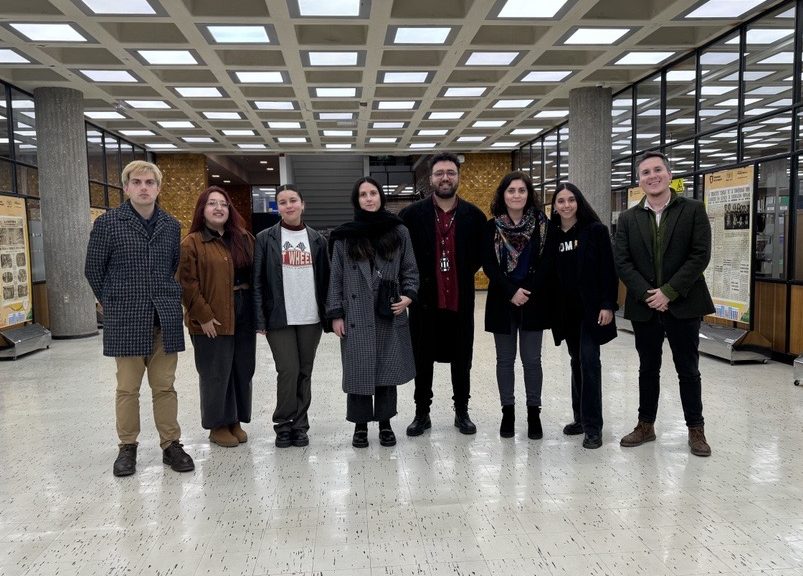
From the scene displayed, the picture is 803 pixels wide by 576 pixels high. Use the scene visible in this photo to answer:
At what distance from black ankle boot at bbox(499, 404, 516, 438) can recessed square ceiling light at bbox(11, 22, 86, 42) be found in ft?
22.1

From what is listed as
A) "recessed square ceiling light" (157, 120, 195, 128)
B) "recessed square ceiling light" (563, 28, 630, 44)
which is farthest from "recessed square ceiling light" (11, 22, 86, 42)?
"recessed square ceiling light" (563, 28, 630, 44)

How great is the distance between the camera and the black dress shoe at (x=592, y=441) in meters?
3.67

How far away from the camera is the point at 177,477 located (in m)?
3.31

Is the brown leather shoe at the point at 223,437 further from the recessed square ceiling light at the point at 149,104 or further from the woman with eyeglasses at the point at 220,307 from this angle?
the recessed square ceiling light at the point at 149,104

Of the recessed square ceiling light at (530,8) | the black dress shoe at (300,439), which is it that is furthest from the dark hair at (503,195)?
the recessed square ceiling light at (530,8)

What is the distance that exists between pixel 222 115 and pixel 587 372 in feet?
32.2

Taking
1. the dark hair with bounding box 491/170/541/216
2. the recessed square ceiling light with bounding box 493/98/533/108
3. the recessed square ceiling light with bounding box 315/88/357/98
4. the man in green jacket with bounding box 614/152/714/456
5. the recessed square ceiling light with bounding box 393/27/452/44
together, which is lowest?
the man in green jacket with bounding box 614/152/714/456

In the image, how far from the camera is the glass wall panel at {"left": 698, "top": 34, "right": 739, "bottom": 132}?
7.37m

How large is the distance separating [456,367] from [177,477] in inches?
74.7

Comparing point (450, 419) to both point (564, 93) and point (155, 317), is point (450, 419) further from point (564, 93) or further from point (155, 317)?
point (564, 93)

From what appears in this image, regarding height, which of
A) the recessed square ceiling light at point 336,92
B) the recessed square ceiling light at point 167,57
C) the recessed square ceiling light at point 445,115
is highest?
the recessed square ceiling light at point 336,92

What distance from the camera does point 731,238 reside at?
7.07 m

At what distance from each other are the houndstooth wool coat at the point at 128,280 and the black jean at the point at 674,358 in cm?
295

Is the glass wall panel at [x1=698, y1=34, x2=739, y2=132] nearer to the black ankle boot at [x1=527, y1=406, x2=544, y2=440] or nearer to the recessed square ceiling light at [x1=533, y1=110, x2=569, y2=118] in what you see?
the recessed square ceiling light at [x1=533, y1=110, x2=569, y2=118]
